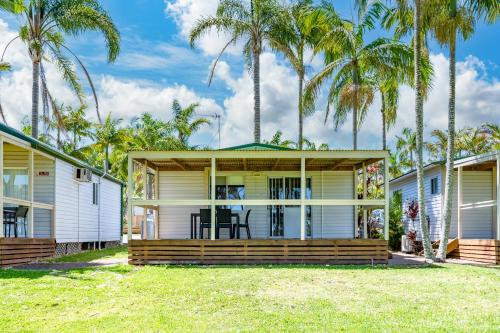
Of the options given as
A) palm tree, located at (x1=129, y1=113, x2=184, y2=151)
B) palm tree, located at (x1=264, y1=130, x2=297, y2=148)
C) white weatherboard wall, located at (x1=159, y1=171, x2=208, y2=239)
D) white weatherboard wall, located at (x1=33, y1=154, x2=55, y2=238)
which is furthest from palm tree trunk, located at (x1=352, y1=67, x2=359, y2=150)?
palm tree, located at (x1=264, y1=130, x2=297, y2=148)

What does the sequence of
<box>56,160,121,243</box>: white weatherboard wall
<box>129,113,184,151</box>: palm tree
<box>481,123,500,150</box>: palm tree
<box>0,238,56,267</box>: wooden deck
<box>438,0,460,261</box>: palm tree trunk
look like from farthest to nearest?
<box>481,123,500,150</box>: palm tree
<box>129,113,184,151</box>: palm tree
<box>56,160,121,243</box>: white weatherboard wall
<box>438,0,460,261</box>: palm tree trunk
<box>0,238,56,267</box>: wooden deck

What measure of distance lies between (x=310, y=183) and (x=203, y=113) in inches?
720

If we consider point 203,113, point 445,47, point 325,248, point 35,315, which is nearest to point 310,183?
point 325,248

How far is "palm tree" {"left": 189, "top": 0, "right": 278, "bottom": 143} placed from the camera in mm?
20812

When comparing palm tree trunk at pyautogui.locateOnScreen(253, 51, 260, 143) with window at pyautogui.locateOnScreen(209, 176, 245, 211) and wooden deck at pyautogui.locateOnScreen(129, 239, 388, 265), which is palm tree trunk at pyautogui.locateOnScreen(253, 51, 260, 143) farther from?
wooden deck at pyautogui.locateOnScreen(129, 239, 388, 265)

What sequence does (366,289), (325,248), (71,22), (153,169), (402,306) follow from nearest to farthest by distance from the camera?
1. (402,306)
2. (366,289)
3. (325,248)
4. (153,169)
5. (71,22)

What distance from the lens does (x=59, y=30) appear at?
1778 cm

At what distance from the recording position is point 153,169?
15.0 meters

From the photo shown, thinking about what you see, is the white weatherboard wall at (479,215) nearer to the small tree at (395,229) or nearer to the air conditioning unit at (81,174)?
the small tree at (395,229)

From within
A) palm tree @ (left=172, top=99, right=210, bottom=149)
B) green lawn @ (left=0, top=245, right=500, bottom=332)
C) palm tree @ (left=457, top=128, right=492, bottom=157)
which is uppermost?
palm tree @ (left=172, top=99, right=210, bottom=149)

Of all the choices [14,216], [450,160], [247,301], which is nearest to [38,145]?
[14,216]

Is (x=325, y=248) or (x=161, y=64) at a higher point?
(x=161, y=64)

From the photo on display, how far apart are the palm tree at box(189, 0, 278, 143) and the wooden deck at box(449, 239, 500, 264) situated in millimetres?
9089

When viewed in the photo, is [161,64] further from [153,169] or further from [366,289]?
[366,289]
